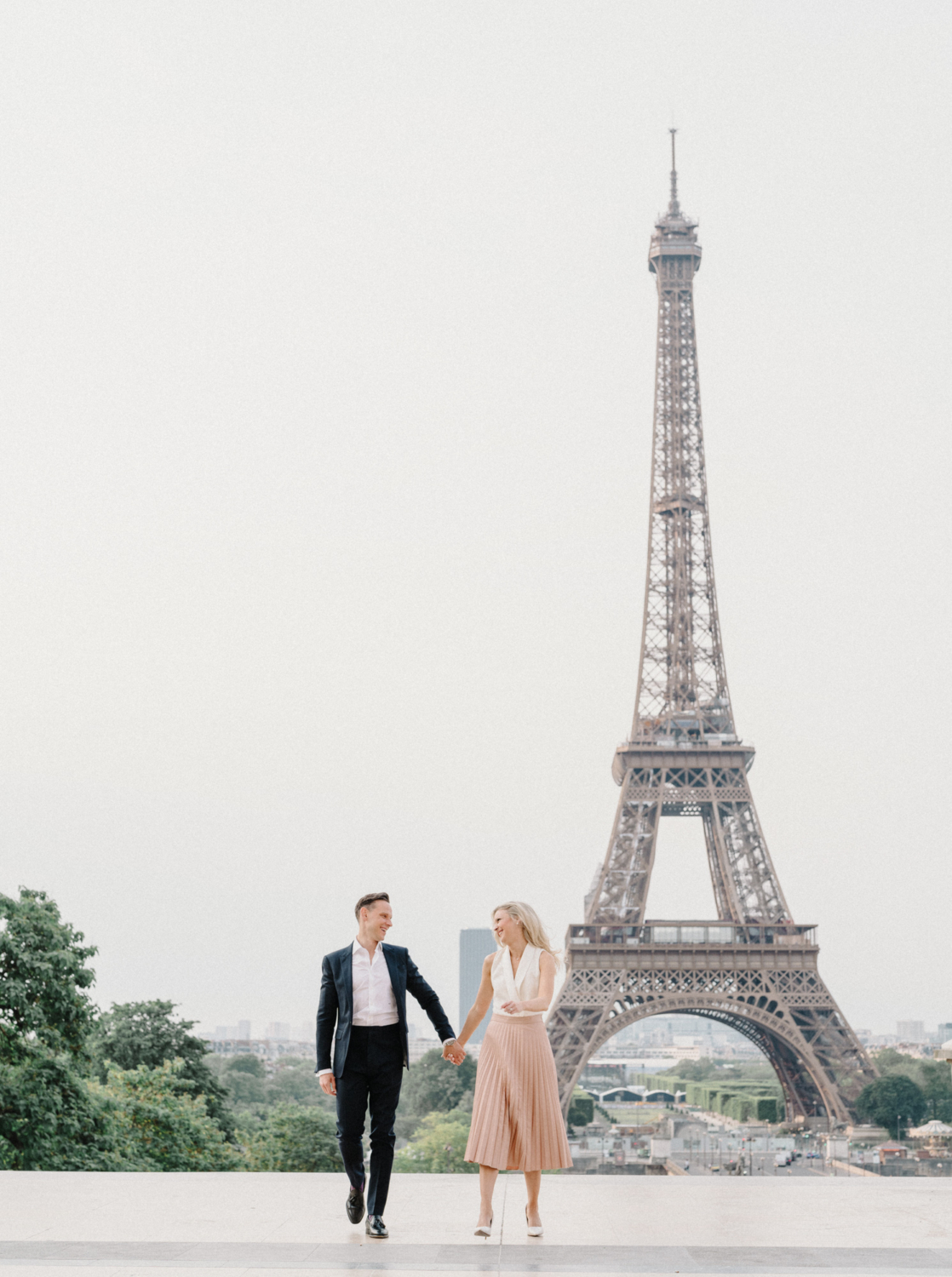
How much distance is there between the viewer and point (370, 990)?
7645 mm

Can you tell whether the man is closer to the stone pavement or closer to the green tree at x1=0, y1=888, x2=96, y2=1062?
the stone pavement

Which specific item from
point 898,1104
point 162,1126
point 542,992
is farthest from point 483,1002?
point 898,1104

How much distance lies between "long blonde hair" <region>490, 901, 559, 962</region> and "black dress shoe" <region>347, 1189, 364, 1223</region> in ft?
6.25

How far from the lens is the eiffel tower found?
43531 mm

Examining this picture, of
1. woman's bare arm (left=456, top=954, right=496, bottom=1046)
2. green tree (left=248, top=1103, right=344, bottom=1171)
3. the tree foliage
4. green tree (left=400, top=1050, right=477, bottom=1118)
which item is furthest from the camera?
green tree (left=400, top=1050, right=477, bottom=1118)

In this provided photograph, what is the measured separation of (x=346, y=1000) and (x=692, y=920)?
131ft

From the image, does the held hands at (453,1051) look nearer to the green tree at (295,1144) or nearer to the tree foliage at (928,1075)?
the green tree at (295,1144)

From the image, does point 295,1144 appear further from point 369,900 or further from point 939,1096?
point 939,1096

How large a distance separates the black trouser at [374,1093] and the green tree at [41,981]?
1261cm

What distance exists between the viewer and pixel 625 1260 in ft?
22.7

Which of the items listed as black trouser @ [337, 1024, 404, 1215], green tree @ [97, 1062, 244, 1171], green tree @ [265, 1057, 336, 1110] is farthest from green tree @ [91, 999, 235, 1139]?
green tree @ [265, 1057, 336, 1110]

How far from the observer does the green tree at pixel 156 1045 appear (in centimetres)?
3428

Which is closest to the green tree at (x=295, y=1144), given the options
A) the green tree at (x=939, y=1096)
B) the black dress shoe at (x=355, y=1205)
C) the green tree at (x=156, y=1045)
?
the green tree at (x=156, y=1045)

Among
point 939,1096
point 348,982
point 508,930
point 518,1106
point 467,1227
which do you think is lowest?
point 467,1227
